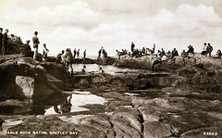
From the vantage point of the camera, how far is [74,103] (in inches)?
378

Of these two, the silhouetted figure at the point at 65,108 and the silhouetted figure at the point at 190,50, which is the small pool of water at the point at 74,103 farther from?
the silhouetted figure at the point at 190,50

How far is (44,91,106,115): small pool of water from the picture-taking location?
834cm

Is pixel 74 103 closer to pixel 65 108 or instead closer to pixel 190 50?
pixel 65 108

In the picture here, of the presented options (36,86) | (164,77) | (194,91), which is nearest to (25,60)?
(36,86)

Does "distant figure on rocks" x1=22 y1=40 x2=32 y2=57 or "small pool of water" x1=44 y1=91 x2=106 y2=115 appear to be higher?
"distant figure on rocks" x1=22 y1=40 x2=32 y2=57

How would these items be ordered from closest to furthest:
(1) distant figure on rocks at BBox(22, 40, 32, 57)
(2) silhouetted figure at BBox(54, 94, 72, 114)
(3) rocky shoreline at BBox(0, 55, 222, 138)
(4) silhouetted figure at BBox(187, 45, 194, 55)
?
(3) rocky shoreline at BBox(0, 55, 222, 138) → (2) silhouetted figure at BBox(54, 94, 72, 114) → (1) distant figure on rocks at BBox(22, 40, 32, 57) → (4) silhouetted figure at BBox(187, 45, 194, 55)

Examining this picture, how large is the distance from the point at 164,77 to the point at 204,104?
890 centimetres

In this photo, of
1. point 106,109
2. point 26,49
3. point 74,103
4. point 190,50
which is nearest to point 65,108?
point 74,103

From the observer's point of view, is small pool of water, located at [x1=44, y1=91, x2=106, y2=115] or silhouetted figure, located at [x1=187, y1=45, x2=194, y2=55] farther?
silhouetted figure, located at [x1=187, y1=45, x2=194, y2=55]

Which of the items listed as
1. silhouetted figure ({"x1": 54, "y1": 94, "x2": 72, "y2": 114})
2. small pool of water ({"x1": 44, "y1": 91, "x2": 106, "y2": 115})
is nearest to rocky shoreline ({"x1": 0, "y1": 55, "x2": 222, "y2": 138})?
small pool of water ({"x1": 44, "y1": 91, "x2": 106, "y2": 115})

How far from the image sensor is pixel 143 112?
7.50 metres

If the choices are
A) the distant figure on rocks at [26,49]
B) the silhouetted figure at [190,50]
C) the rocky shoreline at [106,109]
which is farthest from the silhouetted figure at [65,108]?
the silhouetted figure at [190,50]

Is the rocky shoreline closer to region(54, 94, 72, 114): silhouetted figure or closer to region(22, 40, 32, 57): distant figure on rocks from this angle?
region(54, 94, 72, 114): silhouetted figure

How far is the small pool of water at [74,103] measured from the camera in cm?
834
